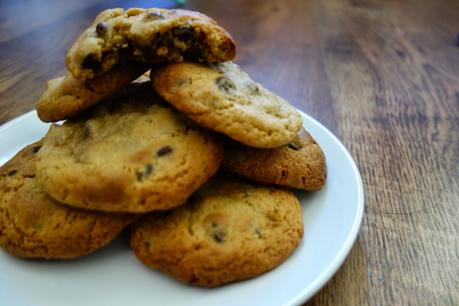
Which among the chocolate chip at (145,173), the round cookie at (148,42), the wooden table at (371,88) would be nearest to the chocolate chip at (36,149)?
the round cookie at (148,42)

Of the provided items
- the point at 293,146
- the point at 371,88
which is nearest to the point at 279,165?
the point at 293,146

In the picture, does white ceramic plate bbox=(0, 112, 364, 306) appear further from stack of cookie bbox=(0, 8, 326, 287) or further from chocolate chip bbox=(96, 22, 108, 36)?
chocolate chip bbox=(96, 22, 108, 36)

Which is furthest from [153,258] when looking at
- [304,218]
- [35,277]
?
[304,218]

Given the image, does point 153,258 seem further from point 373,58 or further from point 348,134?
point 373,58

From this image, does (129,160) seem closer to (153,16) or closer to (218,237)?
(218,237)

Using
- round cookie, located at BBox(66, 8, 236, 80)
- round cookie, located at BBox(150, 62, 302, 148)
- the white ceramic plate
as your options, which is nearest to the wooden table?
the white ceramic plate

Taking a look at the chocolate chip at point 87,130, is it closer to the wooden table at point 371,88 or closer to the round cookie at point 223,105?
the round cookie at point 223,105
